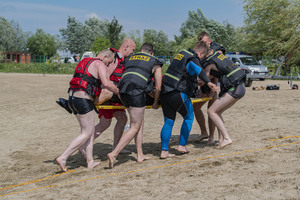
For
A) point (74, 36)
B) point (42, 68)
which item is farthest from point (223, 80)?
point (74, 36)

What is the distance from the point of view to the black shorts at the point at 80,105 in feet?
17.7

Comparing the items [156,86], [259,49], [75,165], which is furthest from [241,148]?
[259,49]

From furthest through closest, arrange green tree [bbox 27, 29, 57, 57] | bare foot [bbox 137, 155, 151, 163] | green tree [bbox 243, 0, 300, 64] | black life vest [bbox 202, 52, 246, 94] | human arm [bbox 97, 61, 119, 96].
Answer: green tree [bbox 27, 29, 57, 57], green tree [bbox 243, 0, 300, 64], black life vest [bbox 202, 52, 246, 94], bare foot [bbox 137, 155, 151, 163], human arm [bbox 97, 61, 119, 96]

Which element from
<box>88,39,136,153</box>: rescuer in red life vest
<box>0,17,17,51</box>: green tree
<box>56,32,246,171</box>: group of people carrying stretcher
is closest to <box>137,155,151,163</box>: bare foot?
<box>56,32,246,171</box>: group of people carrying stretcher

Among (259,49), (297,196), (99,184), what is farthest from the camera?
(259,49)

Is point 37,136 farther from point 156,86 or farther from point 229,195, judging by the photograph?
point 229,195

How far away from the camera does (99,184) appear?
476cm

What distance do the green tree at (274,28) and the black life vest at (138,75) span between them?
28.3 m

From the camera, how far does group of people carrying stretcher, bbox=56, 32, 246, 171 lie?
5.44m

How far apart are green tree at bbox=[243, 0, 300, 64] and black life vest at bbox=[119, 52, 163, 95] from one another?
2834 centimetres

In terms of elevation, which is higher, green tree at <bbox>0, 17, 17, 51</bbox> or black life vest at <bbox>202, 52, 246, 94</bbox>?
green tree at <bbox>0, 17, 17, 51</bbox>

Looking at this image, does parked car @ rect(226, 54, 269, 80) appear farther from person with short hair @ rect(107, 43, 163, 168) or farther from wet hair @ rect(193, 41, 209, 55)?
person with short hair @ rect(107, 43, 163, 168)

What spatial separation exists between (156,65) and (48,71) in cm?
3584

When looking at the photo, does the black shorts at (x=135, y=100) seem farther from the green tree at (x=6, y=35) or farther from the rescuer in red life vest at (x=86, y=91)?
the green tree at (x=6, y=35)
